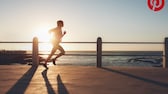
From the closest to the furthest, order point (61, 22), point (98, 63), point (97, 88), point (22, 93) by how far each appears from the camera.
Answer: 1. point (22, 93)
2. point (97, 88)
3. point (61, 22)
4. point (98, 63)

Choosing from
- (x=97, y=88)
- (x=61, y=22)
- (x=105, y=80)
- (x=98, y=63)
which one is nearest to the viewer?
(x=97, y=88)

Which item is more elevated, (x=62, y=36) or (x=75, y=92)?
(x=62, y=36)

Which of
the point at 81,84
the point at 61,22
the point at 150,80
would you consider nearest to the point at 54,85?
the point at 81,84

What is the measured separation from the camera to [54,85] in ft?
30.5

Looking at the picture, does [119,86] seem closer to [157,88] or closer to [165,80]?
[157,88]

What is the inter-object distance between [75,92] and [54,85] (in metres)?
1.40

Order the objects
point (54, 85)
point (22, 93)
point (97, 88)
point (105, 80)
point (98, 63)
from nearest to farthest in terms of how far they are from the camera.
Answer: point (22, 93), point (97, 88), point (54, 85), point (105, 80), point (98, 63)

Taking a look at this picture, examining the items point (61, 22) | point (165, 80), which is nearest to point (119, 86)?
point (165, 80)

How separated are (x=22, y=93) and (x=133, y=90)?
2.39 m

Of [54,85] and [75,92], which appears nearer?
[75,92]

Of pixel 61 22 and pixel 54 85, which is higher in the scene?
pixel 61 22

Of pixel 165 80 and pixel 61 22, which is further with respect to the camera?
pixel 61 22

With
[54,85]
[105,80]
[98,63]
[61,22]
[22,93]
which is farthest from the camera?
[98,63]

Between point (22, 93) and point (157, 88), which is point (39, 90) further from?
point (157, 88)
